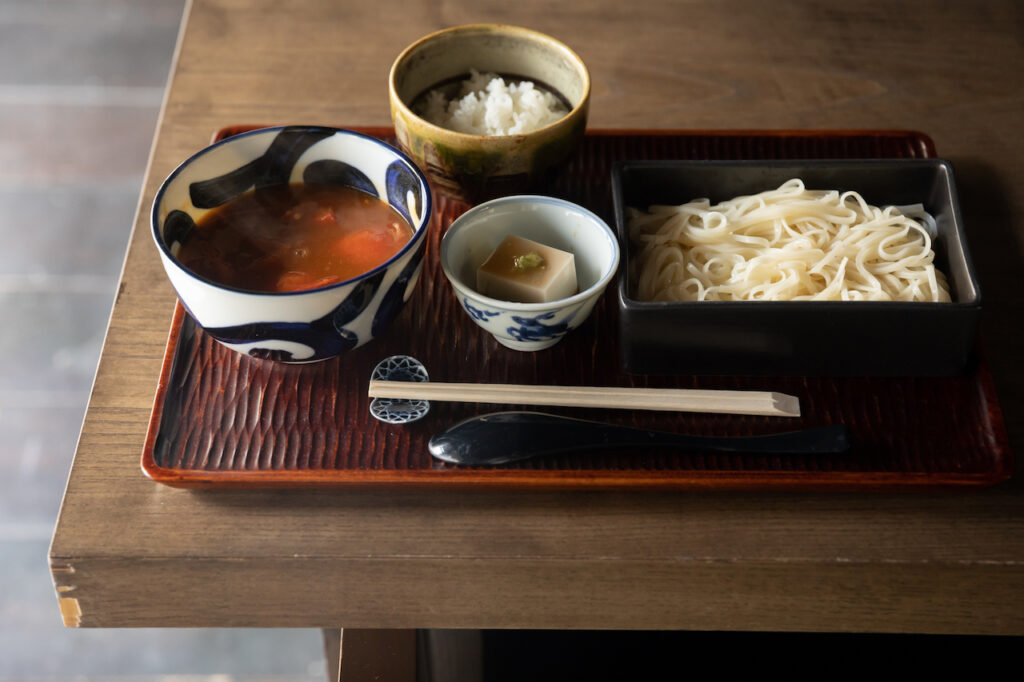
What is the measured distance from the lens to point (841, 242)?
1.19m

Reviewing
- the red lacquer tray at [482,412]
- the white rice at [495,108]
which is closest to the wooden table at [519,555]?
the red lacquer tray at [482,412]

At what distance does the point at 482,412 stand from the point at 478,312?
116 millimetres

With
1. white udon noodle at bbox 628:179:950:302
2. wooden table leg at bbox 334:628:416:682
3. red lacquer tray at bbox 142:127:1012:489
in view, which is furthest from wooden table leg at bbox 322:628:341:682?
white udon noodle at bbox 628:179:950:302

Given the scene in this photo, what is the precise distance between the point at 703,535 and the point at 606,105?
0.81 metres

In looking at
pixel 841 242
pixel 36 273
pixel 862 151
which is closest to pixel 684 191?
pixel 841 242

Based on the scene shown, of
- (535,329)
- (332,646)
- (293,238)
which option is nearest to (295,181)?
(293,238)

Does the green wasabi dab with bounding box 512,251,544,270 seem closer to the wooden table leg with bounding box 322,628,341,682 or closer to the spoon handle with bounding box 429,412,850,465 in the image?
the spoon handle with bounding box 429,412,850,465

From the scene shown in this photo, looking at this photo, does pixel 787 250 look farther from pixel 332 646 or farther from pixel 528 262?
pixel 332 646

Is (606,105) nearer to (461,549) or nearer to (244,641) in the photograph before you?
(461,549)

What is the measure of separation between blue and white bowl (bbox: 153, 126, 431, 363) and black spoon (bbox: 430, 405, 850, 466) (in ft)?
0.55

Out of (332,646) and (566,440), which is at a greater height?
(566,440)

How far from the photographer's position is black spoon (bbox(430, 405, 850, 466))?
1018 millimetres

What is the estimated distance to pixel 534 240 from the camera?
1207 millimetres

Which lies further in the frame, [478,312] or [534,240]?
[534,240]
